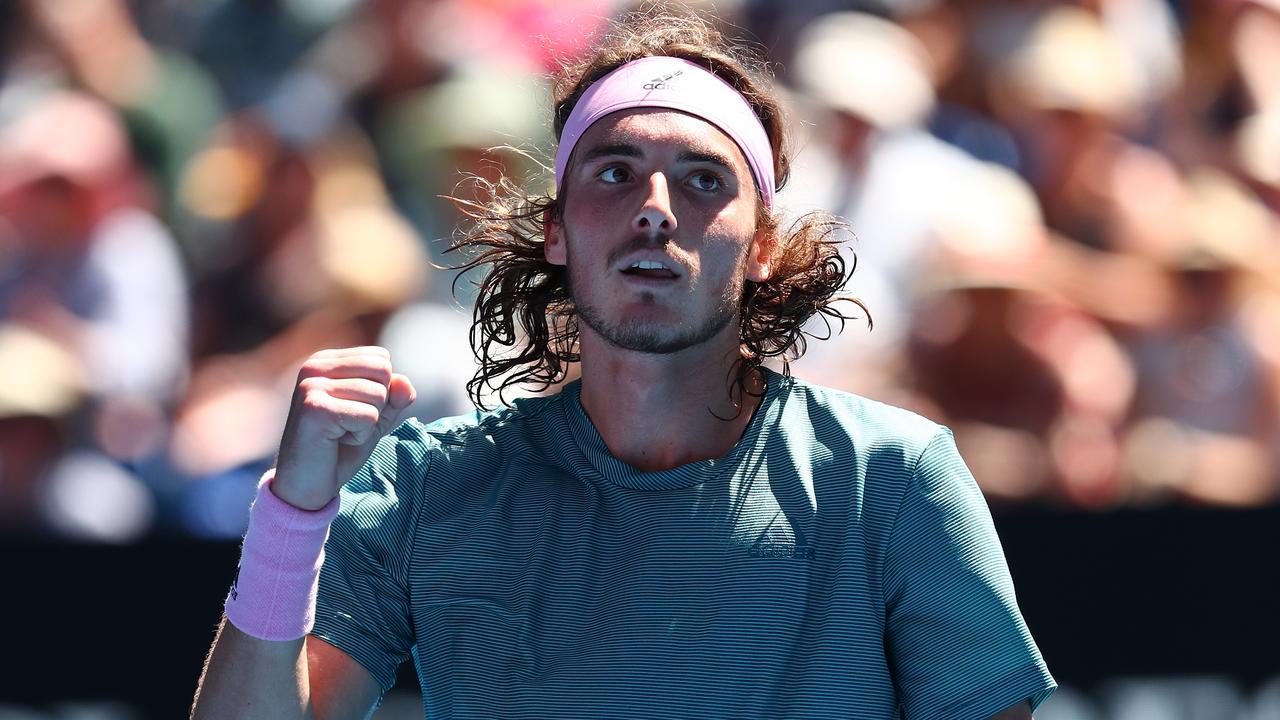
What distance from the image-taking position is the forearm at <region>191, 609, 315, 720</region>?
1.98 metres

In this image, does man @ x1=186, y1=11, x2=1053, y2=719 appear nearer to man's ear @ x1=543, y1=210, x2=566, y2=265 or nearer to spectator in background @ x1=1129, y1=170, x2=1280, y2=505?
man's ear @ x1=543, y1=210, x2=566, y2=265

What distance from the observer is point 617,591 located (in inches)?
80.3

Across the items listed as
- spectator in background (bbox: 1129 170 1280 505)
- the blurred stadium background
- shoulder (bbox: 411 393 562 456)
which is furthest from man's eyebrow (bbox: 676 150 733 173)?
spectator in background (bbox: 1129 170 1280 505)

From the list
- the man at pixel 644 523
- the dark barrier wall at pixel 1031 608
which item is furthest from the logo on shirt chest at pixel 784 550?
the dark barrier wall at pixel 1031 608

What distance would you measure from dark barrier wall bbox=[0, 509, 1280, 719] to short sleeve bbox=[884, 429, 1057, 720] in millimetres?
1776

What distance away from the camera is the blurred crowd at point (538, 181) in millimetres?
4164

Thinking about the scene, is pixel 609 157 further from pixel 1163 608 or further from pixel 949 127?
pixel 949 127

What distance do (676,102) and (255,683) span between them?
1.02 meters

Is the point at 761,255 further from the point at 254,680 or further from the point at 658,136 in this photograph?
the point at 254,680

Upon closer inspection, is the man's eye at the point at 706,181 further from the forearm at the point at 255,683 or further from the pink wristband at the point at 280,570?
the forearm at the point at 255,683

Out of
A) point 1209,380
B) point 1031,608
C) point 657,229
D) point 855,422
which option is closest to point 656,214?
point 657,229

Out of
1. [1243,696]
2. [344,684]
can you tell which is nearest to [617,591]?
[344,684]

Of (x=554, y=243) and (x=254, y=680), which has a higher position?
(x=554, y=243)

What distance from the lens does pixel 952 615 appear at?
196 cm
